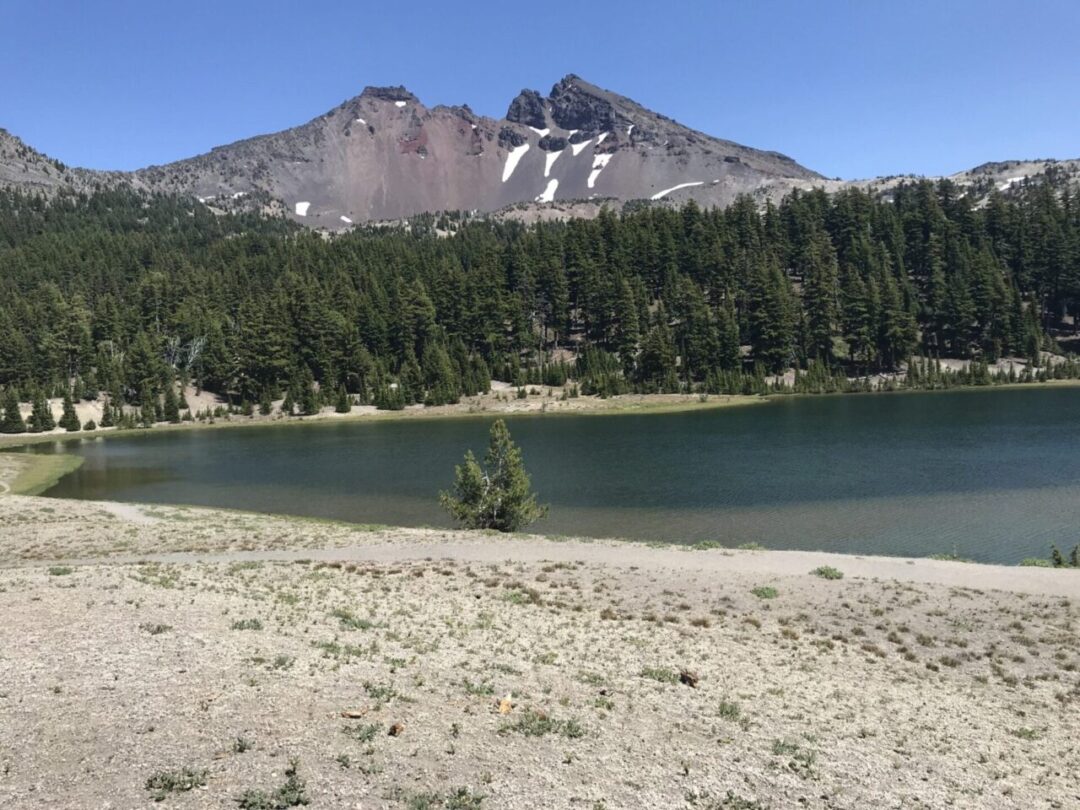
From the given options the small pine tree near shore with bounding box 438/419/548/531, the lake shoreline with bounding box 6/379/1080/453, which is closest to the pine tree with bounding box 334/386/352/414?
the lake shoreline with bounding box 6/379/1080/453

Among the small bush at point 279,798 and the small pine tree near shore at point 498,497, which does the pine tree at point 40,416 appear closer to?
the small pine tree near shore at point 498,497

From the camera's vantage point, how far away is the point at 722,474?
45031 millimetres

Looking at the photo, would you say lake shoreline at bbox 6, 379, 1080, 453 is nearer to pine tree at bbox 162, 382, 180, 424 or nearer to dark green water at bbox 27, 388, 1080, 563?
pine tree at bbox 162, 382, 180, 424

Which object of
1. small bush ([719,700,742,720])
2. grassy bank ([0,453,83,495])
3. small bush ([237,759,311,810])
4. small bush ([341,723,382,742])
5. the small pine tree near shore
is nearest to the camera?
small bush ([237,759,311,810])

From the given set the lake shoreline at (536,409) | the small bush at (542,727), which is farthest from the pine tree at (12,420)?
the small bush at (542,727)

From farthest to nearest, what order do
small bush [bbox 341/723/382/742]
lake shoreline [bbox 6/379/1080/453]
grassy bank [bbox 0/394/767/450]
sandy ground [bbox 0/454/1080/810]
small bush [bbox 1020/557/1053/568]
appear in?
grassy bank [bbox 0/394/767/450], lake shoreline [bbox 6/379/1080/453], small bush [bbox 1020/557/1053/568], small bush [bbox 341/723/382/742], sandy ground [bbox 0/454/1080/810]

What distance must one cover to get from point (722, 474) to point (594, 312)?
9011cm

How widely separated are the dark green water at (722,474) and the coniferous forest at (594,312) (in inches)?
1222

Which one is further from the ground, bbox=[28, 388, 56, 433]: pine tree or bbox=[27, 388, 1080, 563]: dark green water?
bbox=[28, 388, 56, 433]: pine tree

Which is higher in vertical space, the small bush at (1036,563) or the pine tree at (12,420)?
the pine tree at (12,420)

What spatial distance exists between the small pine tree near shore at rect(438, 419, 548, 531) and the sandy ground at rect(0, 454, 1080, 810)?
29.5 feet

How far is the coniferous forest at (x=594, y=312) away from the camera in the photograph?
11375 centimetres

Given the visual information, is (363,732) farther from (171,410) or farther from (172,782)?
(171,410)

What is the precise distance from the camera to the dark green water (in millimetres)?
31484
